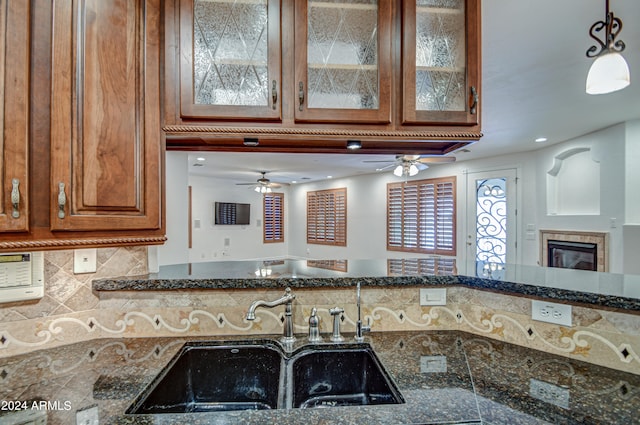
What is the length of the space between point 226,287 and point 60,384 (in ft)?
1.85

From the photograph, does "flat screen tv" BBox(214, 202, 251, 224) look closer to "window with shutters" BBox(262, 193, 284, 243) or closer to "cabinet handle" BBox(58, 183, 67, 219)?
"window with shutters" BBox(262, 193, 284, 243)

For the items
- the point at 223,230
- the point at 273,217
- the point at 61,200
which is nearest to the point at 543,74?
the point at 61,200

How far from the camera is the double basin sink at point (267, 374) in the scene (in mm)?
1144

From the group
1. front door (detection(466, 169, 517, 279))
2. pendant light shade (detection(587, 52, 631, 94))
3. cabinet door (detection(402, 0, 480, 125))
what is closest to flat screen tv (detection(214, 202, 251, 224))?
front door (detection(466, 169, 517, 279))

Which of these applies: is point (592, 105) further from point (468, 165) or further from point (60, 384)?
point (60, 384)

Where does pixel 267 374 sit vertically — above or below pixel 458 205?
Result: below

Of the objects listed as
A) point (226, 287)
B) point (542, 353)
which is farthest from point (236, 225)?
point (542, 353)

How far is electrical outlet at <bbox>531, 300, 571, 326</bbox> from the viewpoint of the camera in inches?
42.8

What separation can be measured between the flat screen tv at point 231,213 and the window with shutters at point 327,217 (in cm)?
182

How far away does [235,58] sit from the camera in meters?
1.14

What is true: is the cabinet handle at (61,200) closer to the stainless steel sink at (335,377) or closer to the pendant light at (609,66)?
the stainless steel sink at (335,377)

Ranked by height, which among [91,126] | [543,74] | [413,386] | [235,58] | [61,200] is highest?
[543,74]

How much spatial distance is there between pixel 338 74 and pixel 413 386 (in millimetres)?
1076

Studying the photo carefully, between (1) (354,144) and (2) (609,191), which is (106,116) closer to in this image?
(1) (354,144)
